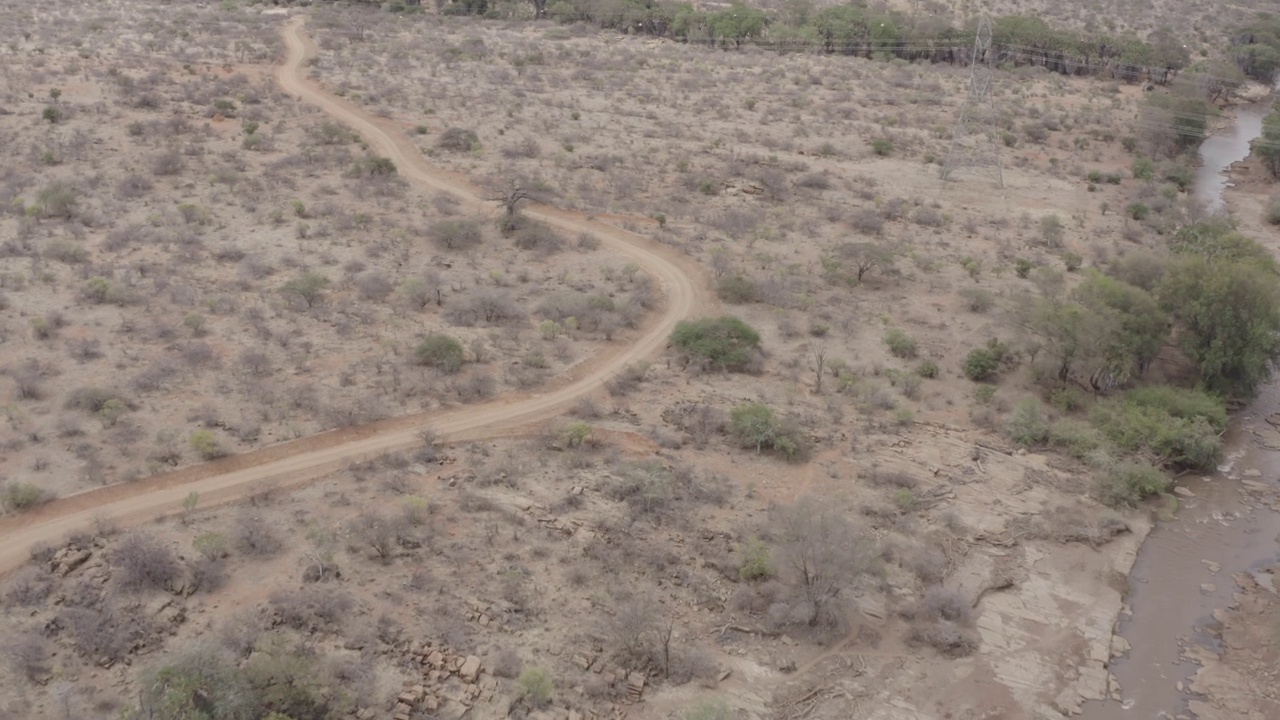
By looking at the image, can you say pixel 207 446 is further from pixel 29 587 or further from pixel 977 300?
pixel 977 300

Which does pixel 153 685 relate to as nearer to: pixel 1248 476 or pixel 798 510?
pixel 798 510

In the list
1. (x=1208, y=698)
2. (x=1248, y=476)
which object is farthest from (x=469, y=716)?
(x=1248, y=476)

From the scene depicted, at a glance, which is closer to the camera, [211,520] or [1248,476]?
[211,520]

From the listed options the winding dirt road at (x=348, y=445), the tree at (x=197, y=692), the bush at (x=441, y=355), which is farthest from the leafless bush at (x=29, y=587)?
the bush at (x=441, y=355)

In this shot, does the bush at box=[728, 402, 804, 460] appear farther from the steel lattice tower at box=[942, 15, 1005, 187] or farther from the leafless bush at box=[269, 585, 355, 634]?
the steel lattice tower at box=[942, 15, 1005, 187]

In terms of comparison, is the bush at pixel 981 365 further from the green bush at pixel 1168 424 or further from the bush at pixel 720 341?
the bush at pixel 720 341

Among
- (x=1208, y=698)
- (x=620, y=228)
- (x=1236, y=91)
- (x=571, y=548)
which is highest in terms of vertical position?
(x=1236, y=91)
